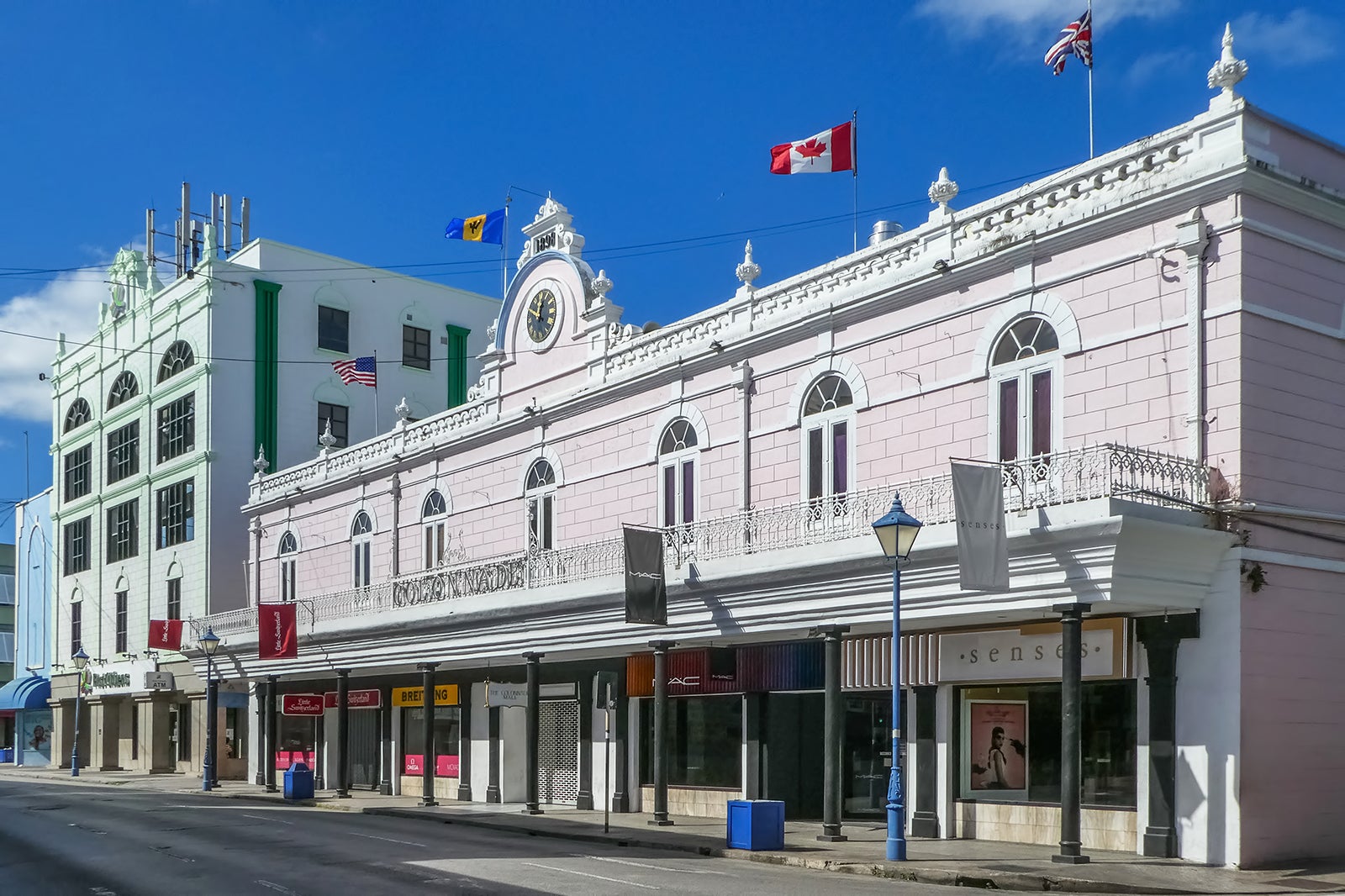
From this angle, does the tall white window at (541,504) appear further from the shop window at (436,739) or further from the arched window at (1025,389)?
the arched window at (1025,389)

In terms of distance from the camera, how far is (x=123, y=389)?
175 feet

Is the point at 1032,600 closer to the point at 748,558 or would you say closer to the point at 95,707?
the point at 748,558

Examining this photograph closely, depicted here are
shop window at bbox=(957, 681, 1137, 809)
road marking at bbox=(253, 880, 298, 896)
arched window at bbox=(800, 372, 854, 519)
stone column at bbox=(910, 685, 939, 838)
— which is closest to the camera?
road marking at bbox=(253, 880, 298, 896)

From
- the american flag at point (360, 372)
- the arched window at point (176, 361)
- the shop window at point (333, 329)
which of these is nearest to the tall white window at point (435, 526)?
the american flag at point (360, 372)

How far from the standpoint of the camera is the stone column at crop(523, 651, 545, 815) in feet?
90.2

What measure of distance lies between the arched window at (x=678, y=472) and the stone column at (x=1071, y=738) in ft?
31.5

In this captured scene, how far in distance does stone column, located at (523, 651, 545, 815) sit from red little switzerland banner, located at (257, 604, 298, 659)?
985cm

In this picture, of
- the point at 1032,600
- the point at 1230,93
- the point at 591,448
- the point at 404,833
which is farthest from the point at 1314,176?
the point at 404,833

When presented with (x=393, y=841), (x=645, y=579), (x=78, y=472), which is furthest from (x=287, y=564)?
(x=645, y=579)

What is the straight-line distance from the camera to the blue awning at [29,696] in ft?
191

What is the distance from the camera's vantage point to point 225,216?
2066 inches

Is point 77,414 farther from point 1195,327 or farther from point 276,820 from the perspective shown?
point 1195,327

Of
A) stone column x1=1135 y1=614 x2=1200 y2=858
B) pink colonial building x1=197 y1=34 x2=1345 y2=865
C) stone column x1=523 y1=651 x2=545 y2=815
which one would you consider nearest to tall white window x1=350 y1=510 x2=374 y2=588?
pink colonial building x1=197 y1=34 x2=1345 y2=865

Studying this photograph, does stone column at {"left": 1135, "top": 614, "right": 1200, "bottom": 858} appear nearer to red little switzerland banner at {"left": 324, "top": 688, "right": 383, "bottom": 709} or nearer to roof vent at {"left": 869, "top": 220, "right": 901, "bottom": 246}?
roof vent at {"left": 869, "top": 220, "right": 901, "bottom": 246}
